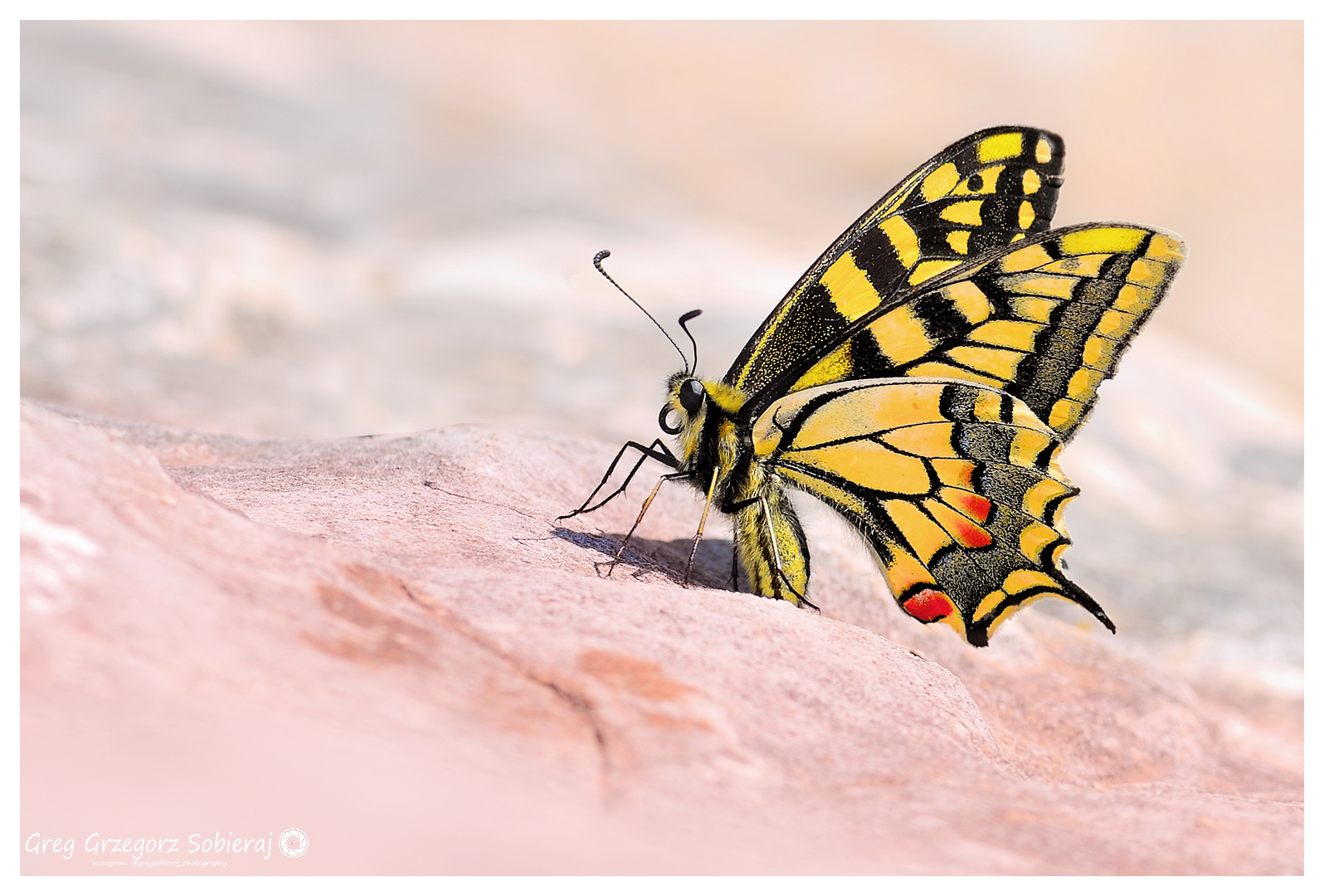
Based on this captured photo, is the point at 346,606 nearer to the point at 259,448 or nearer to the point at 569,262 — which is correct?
the point at 259,448

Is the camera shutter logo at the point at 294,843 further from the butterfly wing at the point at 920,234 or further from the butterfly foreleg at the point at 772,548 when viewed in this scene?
the butterfly wing at the point at 920,234

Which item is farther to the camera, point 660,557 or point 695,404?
point 660,557

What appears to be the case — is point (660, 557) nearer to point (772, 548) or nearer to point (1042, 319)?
point (772, 548)

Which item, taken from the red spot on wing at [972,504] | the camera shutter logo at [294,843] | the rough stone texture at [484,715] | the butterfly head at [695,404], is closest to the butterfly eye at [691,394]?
the butterfly head at [695,404]

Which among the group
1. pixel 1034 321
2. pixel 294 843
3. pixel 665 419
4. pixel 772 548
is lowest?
pixel 294 843

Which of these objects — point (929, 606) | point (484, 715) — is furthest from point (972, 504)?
point (484, 715)

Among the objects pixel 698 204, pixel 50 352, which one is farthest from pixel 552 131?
pixel 50 352
